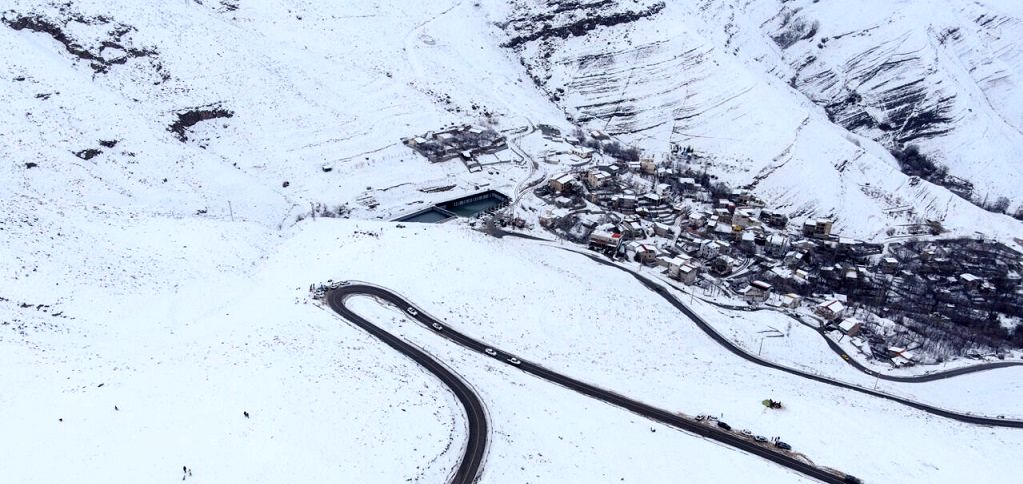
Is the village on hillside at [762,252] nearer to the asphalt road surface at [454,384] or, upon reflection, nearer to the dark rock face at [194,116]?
the dark rock face at [194,116]

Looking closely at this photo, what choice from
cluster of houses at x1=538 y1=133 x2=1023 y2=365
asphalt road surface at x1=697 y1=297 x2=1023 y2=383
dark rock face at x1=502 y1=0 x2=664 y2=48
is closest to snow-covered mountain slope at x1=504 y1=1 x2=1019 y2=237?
dark rock face at x1=502 y1=0 x2=664 y2=48

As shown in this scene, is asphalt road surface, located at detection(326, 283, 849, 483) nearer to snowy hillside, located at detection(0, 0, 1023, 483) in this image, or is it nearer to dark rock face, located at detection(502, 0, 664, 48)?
snowy hillside, located at detection(0, 0, 1023, 483)

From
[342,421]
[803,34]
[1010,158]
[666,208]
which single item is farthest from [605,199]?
[803,34]

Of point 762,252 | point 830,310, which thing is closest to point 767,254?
point 762,252

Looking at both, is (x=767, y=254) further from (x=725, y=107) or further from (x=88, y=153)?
(x=88, y=153)

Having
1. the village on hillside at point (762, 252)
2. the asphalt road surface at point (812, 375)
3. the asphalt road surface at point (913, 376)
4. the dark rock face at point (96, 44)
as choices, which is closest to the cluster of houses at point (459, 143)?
the village on hillside at point (762, 252)

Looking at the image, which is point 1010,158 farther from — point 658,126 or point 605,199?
point 605,199
